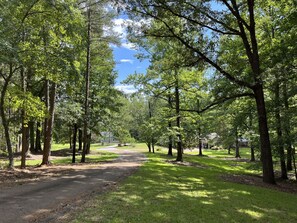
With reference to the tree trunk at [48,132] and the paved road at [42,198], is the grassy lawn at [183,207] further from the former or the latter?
the tree trunk at [48,132]

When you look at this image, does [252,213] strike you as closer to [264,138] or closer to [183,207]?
[183,207]

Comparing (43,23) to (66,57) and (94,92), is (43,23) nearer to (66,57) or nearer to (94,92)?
(66,57)

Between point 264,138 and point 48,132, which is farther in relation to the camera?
point 48,132

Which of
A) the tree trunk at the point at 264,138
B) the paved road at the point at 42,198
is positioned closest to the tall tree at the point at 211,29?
the tree trunk at the point at 264,138

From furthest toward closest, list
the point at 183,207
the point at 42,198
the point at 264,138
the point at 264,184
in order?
the point at 264,138
the point at 264,184
the point at 42,198
the point at 183,207

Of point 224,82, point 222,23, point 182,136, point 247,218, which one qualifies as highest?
point 222,23

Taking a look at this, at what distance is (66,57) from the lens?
44.8ft

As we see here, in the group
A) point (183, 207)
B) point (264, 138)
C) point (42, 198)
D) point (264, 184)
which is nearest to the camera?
point (183, 207)

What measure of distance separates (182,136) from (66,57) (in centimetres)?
1358

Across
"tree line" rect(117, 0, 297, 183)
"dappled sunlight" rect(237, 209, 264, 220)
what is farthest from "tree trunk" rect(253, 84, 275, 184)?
"dappled sunlight" rect(237, 209, 264, 220)

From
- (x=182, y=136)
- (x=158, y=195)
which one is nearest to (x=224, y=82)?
(x=182, y=136)

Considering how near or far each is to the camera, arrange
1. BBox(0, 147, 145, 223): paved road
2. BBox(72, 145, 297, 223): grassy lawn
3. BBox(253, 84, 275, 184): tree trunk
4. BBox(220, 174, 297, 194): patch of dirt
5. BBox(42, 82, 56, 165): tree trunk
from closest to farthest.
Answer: BBox(0, 147, 145, 223): paved road → BBox(72, 145, 297, 223): grassy lawn → BBox(220, 174, 297, 194): patch of dirt → BBox(253, 84, 275, 184): tree trunk → BBox(42, 82, 56, 165): tree trunk

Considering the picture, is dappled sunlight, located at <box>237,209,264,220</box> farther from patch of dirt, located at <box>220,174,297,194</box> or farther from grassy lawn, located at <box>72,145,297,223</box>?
patch of dirt, located at <box>220,174,297,194</box>

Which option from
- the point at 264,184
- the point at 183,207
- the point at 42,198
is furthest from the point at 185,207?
the point at 264,184
